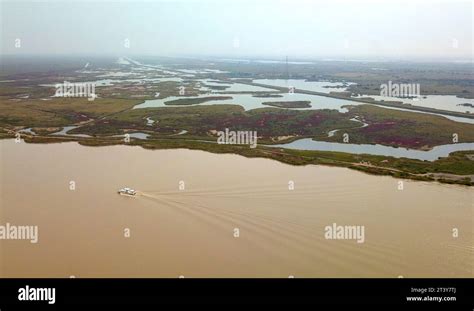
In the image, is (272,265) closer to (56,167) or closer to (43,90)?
(56,167)

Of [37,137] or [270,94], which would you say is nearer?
[37,137]

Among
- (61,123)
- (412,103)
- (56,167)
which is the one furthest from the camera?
(412,103)

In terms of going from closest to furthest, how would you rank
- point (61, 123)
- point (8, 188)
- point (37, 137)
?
point (8, 188) < point (37, 137) < point (61, 123)

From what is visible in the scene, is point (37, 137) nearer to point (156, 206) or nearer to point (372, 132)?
point (156, 206)
